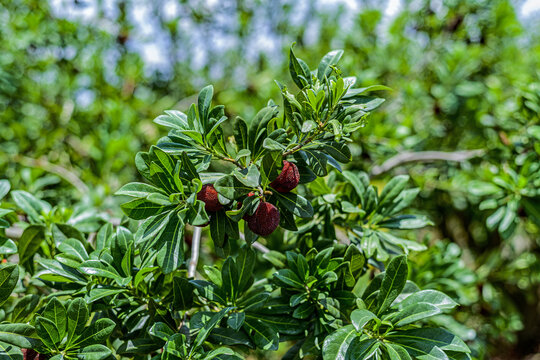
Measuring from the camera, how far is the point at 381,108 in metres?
2.65

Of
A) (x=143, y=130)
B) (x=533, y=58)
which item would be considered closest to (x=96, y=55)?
(x=143, y=130)

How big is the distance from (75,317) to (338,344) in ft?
1.85

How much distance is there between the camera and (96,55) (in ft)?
9.57

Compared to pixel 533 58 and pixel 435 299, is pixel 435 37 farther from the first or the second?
pixel 435 299

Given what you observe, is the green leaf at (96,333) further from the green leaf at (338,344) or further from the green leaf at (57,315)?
the green leaf at (338,344)

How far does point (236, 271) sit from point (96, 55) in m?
2.53

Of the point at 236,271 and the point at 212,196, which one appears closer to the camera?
the point at 212,196

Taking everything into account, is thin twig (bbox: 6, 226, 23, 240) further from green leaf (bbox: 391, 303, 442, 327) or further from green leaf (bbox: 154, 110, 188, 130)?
green leaf (bbox: 391, 303, 442, 327)

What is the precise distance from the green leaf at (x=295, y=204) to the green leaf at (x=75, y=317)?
48 centimetres

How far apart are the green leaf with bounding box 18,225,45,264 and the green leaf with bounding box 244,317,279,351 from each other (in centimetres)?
66

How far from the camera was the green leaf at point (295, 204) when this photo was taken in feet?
2.84

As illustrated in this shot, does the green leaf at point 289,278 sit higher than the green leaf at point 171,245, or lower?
lower

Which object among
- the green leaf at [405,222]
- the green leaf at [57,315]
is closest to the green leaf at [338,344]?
the green leaf at [405,222]

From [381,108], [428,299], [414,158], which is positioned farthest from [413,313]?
[381,108]
